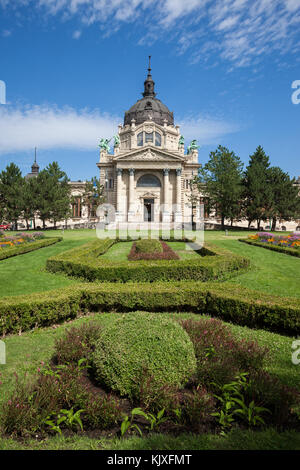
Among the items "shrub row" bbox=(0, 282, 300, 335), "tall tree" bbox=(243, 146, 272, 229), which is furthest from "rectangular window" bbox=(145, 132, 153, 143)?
"shrub row" bbox=(0, 282, 300, 335)

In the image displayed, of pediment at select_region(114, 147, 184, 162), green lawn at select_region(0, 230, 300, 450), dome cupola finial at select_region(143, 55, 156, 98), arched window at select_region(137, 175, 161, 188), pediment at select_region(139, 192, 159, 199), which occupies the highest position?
dome cupola finial at select_region(143, 55, 156, 98)

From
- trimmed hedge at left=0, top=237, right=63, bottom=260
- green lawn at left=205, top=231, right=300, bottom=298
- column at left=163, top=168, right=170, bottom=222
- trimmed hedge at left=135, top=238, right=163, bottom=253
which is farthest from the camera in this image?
column at left=163, top=168, right=170, bottom=222

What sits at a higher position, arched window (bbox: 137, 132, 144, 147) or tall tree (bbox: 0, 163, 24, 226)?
arched window (bbox: 137, 132, 144, 147)

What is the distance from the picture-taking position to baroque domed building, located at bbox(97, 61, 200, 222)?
49.1 meters

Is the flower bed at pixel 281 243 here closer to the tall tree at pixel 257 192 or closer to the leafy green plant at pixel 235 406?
the leafy green plant at pixel 235 406

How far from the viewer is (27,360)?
518cm

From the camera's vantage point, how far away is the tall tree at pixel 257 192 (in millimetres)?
41562

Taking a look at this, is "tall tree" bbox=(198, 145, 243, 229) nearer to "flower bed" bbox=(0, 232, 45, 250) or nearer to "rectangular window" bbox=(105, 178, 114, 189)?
"rectangular window" bbox=(105, 178, 114, 189)

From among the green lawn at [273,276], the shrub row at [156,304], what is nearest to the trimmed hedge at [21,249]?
the shrub row at [156,304]

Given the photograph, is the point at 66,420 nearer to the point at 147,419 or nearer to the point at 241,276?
the point at 147,419

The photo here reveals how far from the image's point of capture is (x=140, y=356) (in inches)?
150

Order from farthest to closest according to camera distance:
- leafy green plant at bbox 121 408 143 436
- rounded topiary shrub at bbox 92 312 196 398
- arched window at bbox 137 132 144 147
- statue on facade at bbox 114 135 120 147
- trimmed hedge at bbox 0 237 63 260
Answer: statue on facade at bbox 114 135 120 147 < arched window at bbox 137 132 144 147 < trimmed hedge at bbox 0 237 63 260 < rounded topiary shrub at bbox 92 312 196 398 < leafy green plant at bbox 121 408 143 436

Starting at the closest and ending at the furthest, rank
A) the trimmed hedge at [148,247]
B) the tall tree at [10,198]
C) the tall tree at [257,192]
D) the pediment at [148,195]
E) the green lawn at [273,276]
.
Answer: the green lawn at [273,276]
the trimmed hedge at [148,247]
the tall tree at [10,198]
the tall tree at [257,192]
the pediment at [148,195]
